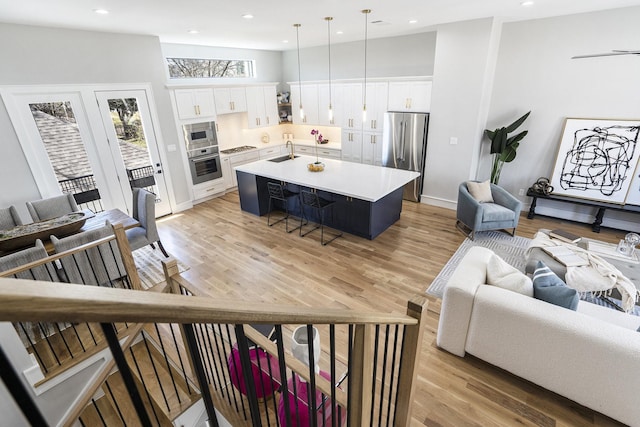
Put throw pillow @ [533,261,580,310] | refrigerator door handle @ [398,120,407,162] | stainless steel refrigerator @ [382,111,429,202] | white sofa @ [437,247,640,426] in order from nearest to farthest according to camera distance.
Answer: white sofa @ [437,247,640,426] → throw pillow @ [533,261,580,310] → stainless steel refrigerator @ [382,111,429,202] → refrigerator door handle @ [398,120,407,162]

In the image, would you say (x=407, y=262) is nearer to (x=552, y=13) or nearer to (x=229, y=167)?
(x=552, y=13)

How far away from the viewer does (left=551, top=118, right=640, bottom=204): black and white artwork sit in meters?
4.46

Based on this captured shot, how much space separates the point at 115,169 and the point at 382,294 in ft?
15.3

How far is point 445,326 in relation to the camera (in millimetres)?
2721

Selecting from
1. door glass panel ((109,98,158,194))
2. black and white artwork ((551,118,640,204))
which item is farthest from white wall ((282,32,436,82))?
door glass panel ((109,98,158,194))

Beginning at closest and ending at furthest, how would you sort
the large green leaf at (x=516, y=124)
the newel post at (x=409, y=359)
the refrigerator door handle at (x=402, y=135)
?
the newel post at (x=409, y=359), the large green leaf at (x=516, y=124), the refrigerator door handle at (x=402, y=135)

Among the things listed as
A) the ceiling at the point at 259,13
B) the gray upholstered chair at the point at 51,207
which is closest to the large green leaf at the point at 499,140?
the ceiling at the point at 259,13

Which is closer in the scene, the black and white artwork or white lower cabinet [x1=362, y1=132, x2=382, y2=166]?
the black and white artwork

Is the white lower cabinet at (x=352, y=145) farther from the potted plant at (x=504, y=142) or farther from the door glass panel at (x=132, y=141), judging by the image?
the door glass panel at (x=132, y=141)

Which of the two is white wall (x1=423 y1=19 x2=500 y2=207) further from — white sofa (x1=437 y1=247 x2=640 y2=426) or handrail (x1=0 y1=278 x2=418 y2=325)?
handrail (x1=0 y1=278 x2=418 y2=325)

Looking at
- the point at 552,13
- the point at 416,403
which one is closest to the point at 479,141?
the point at 552,13

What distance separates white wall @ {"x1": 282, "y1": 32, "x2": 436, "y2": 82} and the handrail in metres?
6.45

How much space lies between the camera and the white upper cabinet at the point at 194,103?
18.9ft

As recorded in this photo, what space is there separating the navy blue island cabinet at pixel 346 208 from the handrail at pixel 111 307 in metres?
3.86
